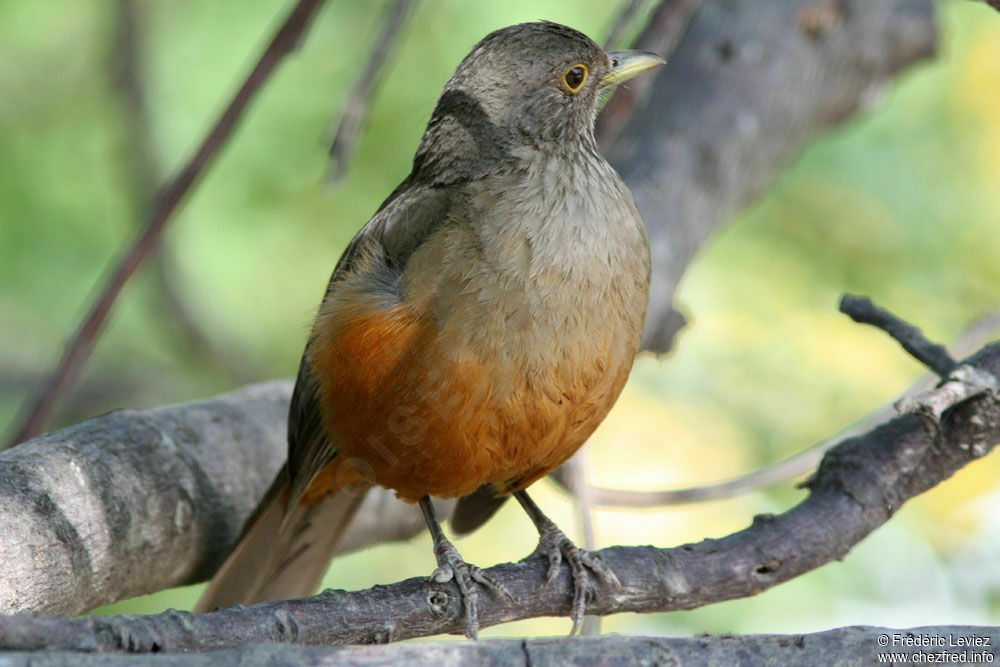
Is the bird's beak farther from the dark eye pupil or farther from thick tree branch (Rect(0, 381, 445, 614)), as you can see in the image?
thick tree branch (Rect(0, 381, 445, 614))

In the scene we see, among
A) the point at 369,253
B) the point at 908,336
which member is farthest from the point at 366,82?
the point at 908,336

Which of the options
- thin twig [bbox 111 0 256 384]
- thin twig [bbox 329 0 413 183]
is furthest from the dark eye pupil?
thin twig [bbox 111 0 256 384]

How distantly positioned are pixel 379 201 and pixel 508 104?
2851 millimetres

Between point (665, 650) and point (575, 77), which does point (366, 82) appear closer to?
point (575, 77)

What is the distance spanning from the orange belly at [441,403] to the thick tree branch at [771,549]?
0.37 meters

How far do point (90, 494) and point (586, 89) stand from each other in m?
→ 2.22

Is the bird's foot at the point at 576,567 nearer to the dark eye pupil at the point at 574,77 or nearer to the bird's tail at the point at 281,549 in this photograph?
the bird's tail at the point at 281,549

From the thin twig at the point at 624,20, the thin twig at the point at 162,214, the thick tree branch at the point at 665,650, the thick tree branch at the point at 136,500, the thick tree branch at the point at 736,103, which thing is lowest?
the thick tree branch at the point at 665,650

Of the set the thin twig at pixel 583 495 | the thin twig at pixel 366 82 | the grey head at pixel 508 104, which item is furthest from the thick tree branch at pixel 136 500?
the grey head at pixel 508 104

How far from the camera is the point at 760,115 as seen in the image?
5426 mm

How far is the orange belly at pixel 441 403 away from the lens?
3.37 metres

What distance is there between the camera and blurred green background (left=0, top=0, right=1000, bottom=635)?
6.50 meters

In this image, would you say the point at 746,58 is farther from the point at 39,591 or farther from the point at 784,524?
the point at 39,591

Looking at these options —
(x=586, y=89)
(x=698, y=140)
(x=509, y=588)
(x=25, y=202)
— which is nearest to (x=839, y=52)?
(x=698, y=140)
